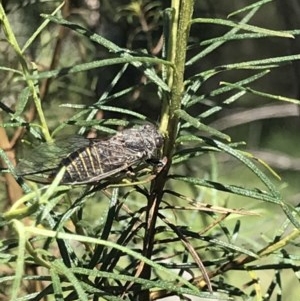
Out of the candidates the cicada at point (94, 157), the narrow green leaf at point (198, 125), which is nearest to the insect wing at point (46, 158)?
the cicada at point (94, 157)

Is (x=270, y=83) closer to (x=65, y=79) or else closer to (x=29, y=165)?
(x=65, y=79)

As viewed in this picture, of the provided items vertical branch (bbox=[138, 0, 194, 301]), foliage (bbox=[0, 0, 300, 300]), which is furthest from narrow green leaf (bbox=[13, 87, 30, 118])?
vertical branch (bbox=[138, 0, 194, 301])

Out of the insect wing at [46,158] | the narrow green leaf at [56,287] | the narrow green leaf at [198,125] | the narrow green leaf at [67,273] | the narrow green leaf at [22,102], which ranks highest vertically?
the narrow green leaf at [198,125]

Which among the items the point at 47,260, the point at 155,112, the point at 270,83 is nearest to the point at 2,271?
the point at 47,260

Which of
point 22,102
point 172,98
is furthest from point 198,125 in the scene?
point 22,102

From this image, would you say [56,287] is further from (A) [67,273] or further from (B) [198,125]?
(B) [198,125]

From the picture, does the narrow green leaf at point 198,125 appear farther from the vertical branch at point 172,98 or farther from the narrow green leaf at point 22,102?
the narrow green leaf at point 22,102
